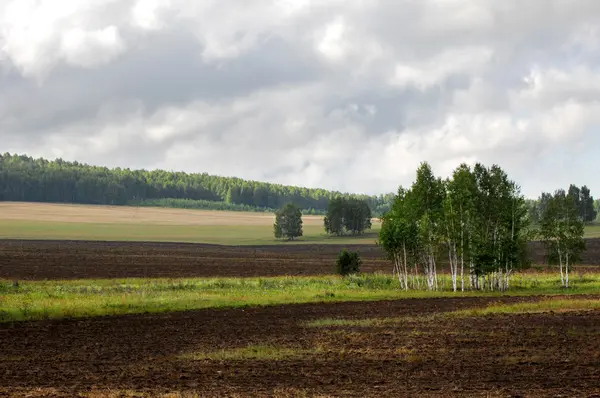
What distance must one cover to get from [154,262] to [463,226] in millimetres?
49730

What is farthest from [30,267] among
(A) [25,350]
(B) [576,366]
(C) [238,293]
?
(B) [576,366]

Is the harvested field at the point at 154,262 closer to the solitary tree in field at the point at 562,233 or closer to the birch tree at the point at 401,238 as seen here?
the birch tree at the point at 401,238

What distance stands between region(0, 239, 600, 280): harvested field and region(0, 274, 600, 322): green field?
12673 millimetres

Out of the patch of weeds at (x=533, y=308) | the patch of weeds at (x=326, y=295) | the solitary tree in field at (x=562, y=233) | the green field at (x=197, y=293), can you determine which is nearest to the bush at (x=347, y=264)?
the green field at (x=197, y=293)

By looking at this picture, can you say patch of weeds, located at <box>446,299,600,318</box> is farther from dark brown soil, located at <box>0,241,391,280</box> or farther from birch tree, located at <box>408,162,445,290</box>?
dark brown soil, located at <box>0,241,391,280</box>

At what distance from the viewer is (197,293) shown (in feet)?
203

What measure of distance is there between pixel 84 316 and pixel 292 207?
152 m

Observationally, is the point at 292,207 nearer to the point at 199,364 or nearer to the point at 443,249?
the point at 443,249

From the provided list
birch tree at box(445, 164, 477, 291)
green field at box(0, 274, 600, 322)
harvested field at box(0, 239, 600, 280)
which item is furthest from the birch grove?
harvested field at box(0, 239, 600, 280)

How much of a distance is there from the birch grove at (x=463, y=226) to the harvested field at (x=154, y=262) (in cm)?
1894

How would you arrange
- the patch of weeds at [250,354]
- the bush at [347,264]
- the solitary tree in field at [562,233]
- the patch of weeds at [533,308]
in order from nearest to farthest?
the patch of weeds at [250,354], the patch of weeds at [533,308], the solitary tree in field at [562,233], the bush at [347,264]

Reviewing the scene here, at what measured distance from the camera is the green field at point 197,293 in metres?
49.9

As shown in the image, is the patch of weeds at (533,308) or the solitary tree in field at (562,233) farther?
the solitary tree in field at (562,233)

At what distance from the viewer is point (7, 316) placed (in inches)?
1793
